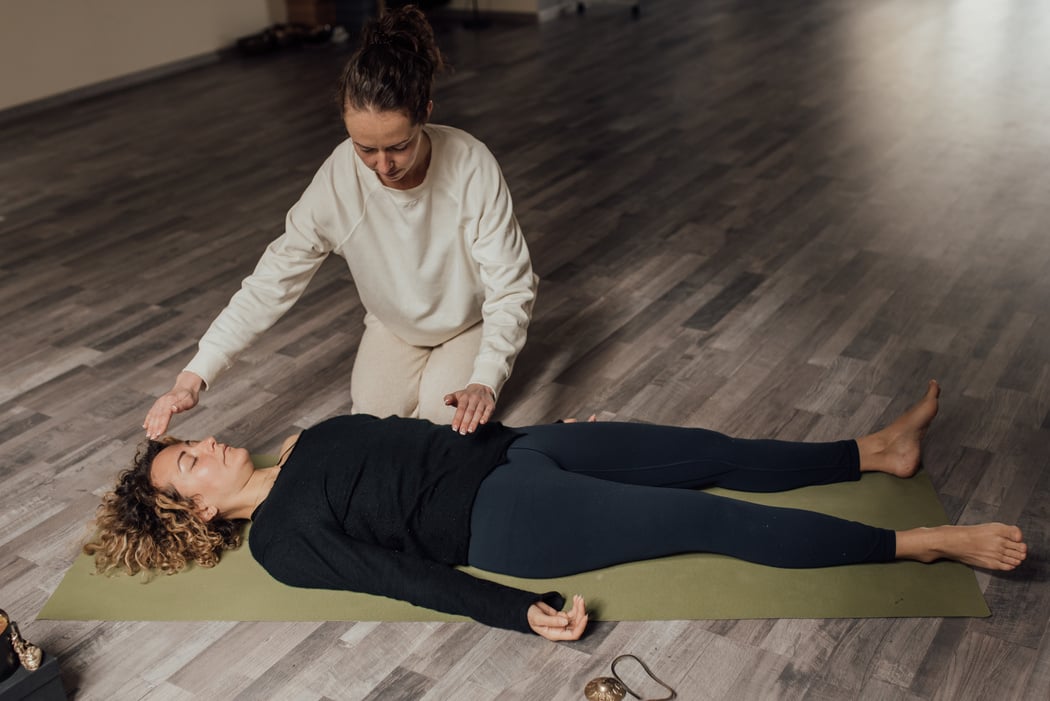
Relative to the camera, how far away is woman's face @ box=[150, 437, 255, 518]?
2018mm

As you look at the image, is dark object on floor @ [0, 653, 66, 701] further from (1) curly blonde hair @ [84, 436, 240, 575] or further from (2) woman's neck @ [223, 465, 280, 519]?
(2) woman's neck @ [223, 465, 280, 519]

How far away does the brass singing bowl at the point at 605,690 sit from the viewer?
177 centimetres

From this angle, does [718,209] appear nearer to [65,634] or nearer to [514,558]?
[514,558]

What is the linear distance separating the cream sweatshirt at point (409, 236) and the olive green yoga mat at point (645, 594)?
0.46 m

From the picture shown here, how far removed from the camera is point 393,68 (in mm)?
2012

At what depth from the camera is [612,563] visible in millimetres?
2047

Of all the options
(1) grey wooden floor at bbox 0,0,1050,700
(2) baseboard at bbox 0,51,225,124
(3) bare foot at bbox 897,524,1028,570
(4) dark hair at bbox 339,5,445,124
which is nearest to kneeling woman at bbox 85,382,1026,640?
(3) bare foot at bbox 897,524,1028,570

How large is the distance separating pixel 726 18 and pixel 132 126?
3.98 meters

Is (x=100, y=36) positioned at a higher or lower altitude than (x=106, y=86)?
higher

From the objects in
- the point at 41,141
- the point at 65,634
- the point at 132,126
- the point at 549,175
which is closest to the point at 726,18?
the point at 549,175

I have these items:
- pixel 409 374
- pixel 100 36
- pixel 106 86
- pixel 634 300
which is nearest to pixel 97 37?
pixel 100 36

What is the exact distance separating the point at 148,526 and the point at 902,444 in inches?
60.7

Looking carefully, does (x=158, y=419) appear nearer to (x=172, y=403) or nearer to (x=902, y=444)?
(x=172, y=403)

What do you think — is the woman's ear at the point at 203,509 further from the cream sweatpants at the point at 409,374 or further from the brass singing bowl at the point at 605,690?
the brass singing bowl at the point at 605,690
